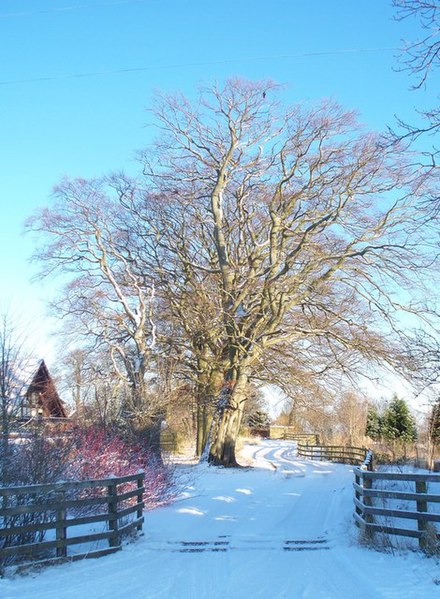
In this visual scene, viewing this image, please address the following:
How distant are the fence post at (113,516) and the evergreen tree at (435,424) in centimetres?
1699

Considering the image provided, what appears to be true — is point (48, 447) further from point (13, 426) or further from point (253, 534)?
point (253, 534)

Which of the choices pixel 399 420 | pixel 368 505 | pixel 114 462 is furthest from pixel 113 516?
pixel 399 420

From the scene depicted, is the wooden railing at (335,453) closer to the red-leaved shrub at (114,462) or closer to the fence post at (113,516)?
the red-leaved shrub at (114,462)

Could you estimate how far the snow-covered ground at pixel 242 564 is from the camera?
21.3 feet

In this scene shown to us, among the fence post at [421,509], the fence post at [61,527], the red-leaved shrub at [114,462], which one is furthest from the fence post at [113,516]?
the fence post at [421,509]

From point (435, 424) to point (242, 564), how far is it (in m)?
22.2

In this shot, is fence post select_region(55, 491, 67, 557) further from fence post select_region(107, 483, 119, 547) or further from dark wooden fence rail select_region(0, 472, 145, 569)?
fence post select_region(107, 483, 119, 547)

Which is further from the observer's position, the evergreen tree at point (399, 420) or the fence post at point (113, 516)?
the evergreen tree at point (399, 420)

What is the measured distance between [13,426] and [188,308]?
48.4 ft

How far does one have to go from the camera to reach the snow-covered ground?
6504 mm

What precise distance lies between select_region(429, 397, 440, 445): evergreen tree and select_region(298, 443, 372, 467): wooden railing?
11.2 ft

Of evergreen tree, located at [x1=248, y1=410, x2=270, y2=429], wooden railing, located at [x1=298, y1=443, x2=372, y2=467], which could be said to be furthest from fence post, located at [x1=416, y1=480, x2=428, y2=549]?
evergreen tree, located at [x1=248, y1=410, x2=270, y2=429]

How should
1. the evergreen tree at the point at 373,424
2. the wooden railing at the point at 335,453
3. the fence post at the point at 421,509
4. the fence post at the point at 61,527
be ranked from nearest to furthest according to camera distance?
the fence post at the point at 61,527 → the fence post at the point at 421,509 → the wooden railing at the point at 335,453 → the evergreen tree at the point at 373,424

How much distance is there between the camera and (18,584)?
672 centimetres
